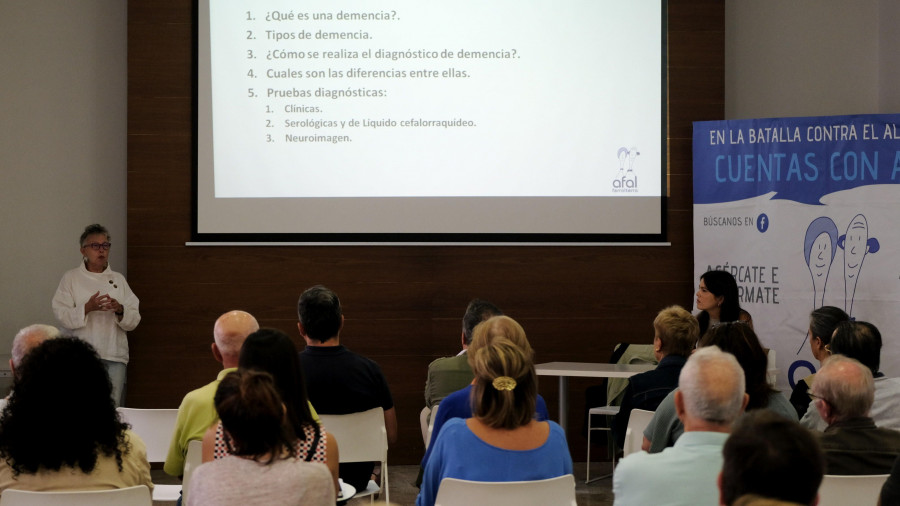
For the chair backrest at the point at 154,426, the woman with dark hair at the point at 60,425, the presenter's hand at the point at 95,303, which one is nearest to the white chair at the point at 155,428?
the chair backrest at the point at 154,426

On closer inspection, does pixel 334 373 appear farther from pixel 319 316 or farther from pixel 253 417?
pixel 253 417

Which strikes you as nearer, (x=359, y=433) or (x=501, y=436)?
(x=501, y=436)

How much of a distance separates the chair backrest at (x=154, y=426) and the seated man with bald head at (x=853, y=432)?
2.41 meters

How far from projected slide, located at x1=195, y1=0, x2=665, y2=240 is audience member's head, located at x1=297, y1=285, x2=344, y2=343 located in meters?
2.42

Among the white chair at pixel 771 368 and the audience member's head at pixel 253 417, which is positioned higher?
the audience member's head at pixel 253 417

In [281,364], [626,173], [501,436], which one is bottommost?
[501,436]

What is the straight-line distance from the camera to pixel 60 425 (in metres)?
2.53

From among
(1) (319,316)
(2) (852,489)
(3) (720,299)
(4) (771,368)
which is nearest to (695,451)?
(2) (852,489)

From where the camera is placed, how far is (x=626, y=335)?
257 inches

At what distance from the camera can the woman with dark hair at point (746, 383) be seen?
10.3 feet

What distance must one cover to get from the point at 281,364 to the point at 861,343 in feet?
7.49

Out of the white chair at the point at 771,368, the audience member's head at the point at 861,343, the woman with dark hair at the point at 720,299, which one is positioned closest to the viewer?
the audience member's head at the point at 861,343

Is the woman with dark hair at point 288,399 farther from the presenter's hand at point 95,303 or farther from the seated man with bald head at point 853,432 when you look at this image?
the presenter's hand at point 95,303

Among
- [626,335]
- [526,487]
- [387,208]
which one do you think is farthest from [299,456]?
[626,335]
